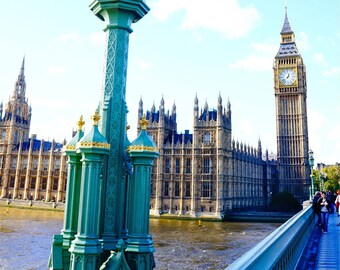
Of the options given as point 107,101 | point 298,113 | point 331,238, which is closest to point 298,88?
point 298,113

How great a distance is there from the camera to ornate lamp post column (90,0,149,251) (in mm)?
4945

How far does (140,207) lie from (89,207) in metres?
0.70

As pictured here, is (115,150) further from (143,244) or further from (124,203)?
(143,244)

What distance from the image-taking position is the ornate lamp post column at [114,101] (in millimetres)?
4945

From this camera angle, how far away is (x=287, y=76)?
78375 mm

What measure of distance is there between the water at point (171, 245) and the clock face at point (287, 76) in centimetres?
4516

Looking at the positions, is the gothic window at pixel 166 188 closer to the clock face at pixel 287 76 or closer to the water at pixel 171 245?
the water at pixel 171 245

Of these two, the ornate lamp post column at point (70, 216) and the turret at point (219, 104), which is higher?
the turret at point (219, 104)

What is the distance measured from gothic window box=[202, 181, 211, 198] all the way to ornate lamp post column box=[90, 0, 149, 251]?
5232 centimetres

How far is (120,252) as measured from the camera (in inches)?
181

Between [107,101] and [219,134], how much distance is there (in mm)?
53207

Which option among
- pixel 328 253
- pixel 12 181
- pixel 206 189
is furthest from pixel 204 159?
pixel 328 253

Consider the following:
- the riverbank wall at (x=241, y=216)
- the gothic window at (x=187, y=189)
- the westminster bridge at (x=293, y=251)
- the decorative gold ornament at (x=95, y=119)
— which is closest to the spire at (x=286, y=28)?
the gothic window at (x=187, y=189)

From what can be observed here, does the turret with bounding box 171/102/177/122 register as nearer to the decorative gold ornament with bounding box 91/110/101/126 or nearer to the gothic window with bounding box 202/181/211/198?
the gothic window with bounding box 202/181/211/198
